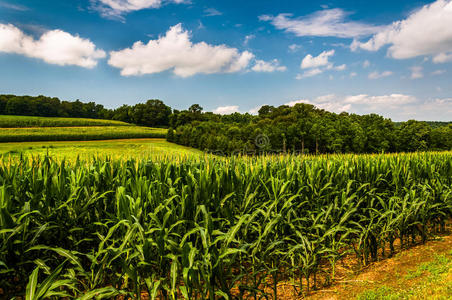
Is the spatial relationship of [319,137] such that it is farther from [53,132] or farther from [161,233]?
[53,132]

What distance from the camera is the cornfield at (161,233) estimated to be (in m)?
2.25

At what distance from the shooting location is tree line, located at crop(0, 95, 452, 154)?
47688 millimetres

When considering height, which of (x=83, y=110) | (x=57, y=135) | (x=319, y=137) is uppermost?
(x=83, y=110)

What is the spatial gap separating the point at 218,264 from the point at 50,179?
7.93 feet

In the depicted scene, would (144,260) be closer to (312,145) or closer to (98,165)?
(98,165)

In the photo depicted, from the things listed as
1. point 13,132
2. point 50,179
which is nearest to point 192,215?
point 50,179

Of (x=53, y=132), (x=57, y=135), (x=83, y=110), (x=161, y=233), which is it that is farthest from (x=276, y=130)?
(x=83, y=110)

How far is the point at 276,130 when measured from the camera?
162 ft

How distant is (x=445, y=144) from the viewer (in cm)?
5988

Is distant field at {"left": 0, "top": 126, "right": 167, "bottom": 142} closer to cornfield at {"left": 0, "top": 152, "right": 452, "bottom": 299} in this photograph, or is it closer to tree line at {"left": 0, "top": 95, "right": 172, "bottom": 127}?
tree line at {"left": 0, "top": 95, "right": 172, "bottom": 127}

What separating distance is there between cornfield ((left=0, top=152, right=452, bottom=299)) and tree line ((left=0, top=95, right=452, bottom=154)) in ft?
83.4

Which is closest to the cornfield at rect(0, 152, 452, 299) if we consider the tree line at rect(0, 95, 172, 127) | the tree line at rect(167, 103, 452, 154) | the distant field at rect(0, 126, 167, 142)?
the tree line at rect(167, 103, 452, 154)

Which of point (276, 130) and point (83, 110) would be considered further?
point (83, 110)

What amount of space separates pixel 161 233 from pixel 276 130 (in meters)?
48.5
